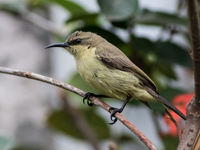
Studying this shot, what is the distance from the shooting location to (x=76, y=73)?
3.24m

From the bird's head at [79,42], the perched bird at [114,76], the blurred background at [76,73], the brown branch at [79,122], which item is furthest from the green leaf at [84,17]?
the brown branch at [79,122]

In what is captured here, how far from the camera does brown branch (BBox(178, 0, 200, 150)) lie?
1.22 meters

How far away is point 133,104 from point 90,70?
1.98 ft

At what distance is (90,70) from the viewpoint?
2.34 m

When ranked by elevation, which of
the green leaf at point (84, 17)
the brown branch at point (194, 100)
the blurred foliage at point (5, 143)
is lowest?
the brown branch at point (194, 100)

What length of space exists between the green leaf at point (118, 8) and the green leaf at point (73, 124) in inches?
49.3

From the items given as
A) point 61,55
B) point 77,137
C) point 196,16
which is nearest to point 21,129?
point 77,137

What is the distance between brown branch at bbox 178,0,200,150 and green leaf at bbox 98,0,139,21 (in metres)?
1.04

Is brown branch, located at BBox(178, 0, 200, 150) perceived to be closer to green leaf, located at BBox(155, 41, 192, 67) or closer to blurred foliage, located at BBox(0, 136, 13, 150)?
blurred foliage, located at BBox(0, 136, 13, 150)

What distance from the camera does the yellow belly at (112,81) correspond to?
2293 mm

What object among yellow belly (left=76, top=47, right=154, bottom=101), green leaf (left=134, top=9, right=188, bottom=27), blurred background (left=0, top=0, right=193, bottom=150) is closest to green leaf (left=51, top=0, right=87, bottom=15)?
blurred background (left=0, top=0, right=193, bottom=150)

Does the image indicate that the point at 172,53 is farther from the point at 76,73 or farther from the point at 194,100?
the point at 194,100

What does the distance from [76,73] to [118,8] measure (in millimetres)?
1029

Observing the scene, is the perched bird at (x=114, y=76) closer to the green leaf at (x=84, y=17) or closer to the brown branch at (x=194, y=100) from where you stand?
the green leaf at (x=84, y=17)
